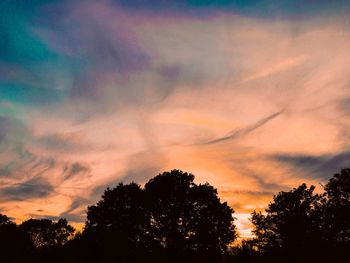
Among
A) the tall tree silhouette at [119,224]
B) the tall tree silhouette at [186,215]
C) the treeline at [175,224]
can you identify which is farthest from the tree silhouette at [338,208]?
the tall tree silhouette at [119,224]

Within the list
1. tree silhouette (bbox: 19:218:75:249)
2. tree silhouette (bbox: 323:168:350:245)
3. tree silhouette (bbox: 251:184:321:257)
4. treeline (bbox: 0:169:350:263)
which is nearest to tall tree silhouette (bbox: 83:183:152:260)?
treeline (bbox: 0:169:350:263)

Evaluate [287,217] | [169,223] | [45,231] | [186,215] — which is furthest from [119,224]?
[45,231]

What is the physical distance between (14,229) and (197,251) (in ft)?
294

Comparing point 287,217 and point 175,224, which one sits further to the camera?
point 287,217

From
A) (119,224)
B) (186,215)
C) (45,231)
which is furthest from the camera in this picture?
(45,231)

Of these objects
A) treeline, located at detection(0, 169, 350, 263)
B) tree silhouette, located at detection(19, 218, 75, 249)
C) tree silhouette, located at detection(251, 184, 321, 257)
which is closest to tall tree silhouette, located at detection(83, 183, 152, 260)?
treeline, located at detection(0, 169, 350, 263)

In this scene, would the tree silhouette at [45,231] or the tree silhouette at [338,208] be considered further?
the tree silhouette at [45,231]

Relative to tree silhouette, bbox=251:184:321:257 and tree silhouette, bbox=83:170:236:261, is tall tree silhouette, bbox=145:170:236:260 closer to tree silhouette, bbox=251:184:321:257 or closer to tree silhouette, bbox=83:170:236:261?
tree silhouette, bbox=83:170:236:261

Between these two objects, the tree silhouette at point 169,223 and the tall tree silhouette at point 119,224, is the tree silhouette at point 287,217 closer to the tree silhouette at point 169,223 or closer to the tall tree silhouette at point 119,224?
the tree silhouette at point 169,223

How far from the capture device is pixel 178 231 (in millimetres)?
62250

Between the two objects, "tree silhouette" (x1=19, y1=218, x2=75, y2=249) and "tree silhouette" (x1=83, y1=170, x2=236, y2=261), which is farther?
"tree silhouette" (x1=19, y1=218, x2=75, y2=249)

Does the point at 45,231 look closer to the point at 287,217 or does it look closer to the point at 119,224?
the point at 119,224

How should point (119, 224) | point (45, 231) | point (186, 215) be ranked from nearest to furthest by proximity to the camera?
1. point (186, 215)
2. point (119, 224)
3. point (45, 231)

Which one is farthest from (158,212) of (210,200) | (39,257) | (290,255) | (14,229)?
(14,229)
